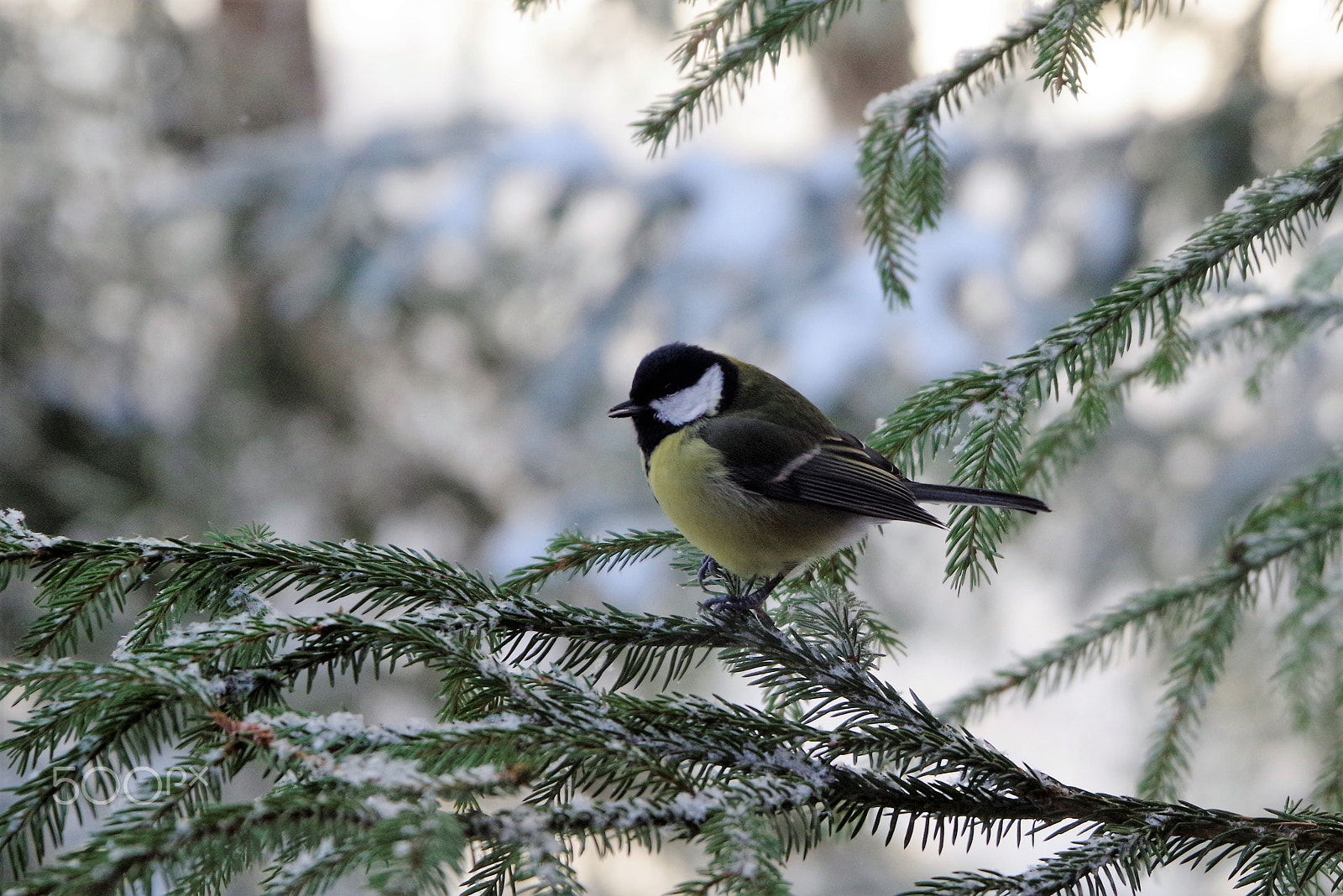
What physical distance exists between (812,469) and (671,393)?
1.31 feet

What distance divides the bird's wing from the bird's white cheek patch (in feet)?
0.21

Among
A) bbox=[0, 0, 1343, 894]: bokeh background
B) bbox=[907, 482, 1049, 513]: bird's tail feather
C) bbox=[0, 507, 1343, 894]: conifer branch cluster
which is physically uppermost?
bbox=[0, 0, 1343, 894]: bokeh background

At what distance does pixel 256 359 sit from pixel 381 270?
1296mm

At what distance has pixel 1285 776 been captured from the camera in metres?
4.84

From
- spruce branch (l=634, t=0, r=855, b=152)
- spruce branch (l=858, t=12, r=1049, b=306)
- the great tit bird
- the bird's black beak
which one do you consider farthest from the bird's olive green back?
spruce branch (l=634, t=0, r=855, b=152)

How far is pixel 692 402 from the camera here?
7.70 ft

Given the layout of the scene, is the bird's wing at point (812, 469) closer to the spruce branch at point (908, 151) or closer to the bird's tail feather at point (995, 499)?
the bird's tail feather at point (995, 499)

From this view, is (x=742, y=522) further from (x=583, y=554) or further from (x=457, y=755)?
(x=457, y=755)

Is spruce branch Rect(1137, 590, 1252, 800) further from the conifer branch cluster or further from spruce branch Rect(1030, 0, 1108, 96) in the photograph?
spruce branch Rect(1030, 0, 1108, 96)

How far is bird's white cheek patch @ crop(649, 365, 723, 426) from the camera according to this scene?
2.32 meters

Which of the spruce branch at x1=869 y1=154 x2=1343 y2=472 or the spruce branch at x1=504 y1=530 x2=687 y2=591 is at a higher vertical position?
the spruce branch at x1=869 y1=154 x2=1343 y2=472

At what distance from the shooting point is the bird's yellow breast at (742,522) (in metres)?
1.98

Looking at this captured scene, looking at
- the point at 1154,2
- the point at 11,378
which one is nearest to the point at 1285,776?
the point at 1154,2

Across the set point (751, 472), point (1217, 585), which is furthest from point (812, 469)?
point (1217, 585)
